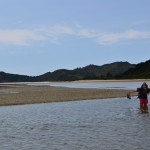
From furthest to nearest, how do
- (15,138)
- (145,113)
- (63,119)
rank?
(145,113) → (63,119) → (15,138)

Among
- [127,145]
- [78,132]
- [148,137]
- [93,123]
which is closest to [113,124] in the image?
[93,123]

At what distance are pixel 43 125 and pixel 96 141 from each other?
679 centimetres

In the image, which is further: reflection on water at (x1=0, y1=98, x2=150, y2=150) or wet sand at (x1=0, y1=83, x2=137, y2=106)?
wet sand at (x1=0, y1=83, x2=137, y2=106)

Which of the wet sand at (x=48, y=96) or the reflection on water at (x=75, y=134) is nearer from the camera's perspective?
the reflection on water at (x=75, y=134)

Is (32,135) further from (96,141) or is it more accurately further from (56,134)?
(96,141)

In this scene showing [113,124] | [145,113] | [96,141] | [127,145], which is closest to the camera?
[127,145]

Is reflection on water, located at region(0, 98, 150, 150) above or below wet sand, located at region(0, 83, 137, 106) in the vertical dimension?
below

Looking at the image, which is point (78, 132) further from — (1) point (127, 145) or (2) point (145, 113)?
(2) point (145, 113)

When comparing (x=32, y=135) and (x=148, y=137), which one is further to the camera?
(x=32, y=135)

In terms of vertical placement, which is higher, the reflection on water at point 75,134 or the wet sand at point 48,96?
the wet sand at point 48,96

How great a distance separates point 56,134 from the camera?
63.9 ft

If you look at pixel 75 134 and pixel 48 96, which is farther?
pixel 48 96

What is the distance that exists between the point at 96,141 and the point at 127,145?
1.64 meters

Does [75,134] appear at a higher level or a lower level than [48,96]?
lower
